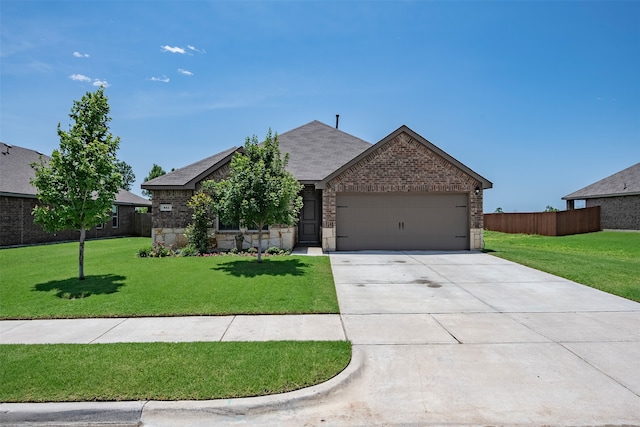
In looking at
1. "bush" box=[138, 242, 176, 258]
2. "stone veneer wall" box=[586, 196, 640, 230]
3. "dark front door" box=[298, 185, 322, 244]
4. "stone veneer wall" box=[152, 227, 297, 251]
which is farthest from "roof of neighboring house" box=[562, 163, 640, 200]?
"bush" box=[138, 242, 176, 258]

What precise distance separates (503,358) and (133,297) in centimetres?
728

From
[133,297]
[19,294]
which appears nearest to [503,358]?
[133,297]

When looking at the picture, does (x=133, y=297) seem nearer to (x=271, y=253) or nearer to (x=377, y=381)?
(x=377, y=381)

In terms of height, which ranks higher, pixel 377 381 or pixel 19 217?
pixel 19 217

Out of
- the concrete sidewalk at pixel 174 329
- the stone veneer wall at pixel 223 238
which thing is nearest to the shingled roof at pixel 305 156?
the stone veneer wall at pixel 223 238

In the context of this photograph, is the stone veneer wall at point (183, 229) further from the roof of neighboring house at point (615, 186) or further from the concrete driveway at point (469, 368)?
the roof of neighboring house at point (615, 186)

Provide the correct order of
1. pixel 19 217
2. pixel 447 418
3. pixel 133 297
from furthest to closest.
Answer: pixel 19 217 → pixel 133 297 → pixel 447 418

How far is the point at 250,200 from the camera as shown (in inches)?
439

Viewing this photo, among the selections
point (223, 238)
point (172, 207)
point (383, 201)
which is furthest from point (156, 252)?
point (383, 201)

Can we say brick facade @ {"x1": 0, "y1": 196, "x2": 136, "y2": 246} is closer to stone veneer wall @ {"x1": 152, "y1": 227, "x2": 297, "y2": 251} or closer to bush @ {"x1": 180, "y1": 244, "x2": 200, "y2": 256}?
stone veneer wall @ {"x1": 152, "y1": 227, "x2": 297, "y2": 251}

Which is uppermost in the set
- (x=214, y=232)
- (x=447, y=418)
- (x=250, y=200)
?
(x=250, y=200)

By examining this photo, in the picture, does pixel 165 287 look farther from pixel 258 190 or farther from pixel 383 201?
pixel 383 201

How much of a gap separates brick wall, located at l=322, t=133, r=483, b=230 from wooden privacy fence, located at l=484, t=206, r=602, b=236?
13.8 m

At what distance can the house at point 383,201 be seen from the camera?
15.4 meters
